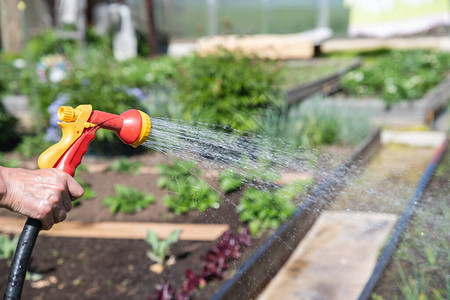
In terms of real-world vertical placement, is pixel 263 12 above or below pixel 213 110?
above

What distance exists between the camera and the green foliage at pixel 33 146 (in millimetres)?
6090

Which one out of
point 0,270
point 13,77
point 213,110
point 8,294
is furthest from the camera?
point 13,77

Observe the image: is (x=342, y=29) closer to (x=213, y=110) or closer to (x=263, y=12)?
(x=263, y=12)

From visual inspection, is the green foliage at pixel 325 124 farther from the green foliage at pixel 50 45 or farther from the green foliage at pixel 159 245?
the green foliage at pixel 50 45

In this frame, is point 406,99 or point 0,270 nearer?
point 0,270

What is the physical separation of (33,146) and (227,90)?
2807 millimetres

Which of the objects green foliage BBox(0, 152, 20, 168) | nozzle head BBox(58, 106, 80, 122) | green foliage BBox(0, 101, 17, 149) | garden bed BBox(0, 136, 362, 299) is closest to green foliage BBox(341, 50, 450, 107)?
garden bed BBox(0, 136, 362, 299)

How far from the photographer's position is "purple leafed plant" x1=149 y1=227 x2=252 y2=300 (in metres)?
2.69

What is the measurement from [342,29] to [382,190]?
1504 centimetres

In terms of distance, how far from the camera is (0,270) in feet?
10.5

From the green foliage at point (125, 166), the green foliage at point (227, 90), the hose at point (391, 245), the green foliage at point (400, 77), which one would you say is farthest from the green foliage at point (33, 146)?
the green foliage at point (400, 77)

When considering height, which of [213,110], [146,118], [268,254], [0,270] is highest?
[146,118]

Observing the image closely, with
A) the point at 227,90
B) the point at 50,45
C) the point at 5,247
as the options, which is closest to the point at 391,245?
the point at 5,247

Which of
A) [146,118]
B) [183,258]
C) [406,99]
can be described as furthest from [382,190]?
[406,99]
